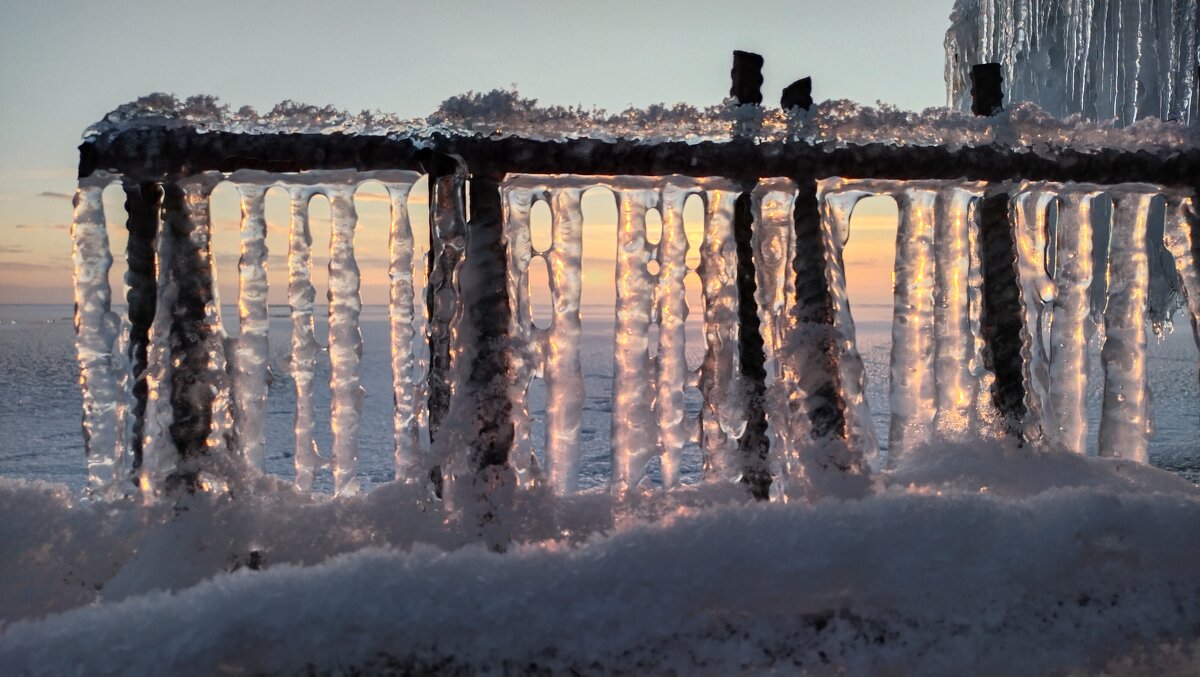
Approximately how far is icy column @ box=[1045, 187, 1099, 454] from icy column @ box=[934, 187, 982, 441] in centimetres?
35

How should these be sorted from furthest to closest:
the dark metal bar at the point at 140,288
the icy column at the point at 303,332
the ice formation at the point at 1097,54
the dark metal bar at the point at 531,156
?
the ice formation at the point at 1097,54 < the icy column at the point at 303,332 < the dark metal bar at the point at 140,288 < the dark metal bar at the point at 531,156

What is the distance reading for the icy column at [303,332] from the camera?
8.94 feet

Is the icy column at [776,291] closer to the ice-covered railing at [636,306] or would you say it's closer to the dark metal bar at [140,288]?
the ice-covered railing at [636,306]

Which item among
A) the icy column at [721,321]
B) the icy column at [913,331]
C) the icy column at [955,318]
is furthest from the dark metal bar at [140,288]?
the icy column at [955,318]

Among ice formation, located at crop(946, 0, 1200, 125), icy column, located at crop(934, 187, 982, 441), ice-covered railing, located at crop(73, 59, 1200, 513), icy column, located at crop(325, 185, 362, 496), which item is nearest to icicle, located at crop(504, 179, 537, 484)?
ice-covered railing, located at crop(73, 59, 1200, 513)

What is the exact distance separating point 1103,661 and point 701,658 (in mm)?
1002

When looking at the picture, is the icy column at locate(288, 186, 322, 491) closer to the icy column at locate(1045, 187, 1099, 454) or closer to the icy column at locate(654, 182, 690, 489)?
the icy column at locate(654, 182, 690, 489)

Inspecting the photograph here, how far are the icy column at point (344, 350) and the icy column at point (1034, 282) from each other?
2.46 meters

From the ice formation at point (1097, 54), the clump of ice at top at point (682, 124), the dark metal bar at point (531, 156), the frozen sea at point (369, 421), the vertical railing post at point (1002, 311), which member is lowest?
the frozen sea at point (369, 421)

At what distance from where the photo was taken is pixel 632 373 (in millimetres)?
2795

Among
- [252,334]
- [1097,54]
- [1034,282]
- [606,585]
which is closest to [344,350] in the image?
[252,334]

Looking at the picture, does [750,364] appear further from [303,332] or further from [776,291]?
[303,332]

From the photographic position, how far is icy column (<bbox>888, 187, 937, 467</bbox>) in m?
2.96

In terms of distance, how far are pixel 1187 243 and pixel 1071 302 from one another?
0.50 m
